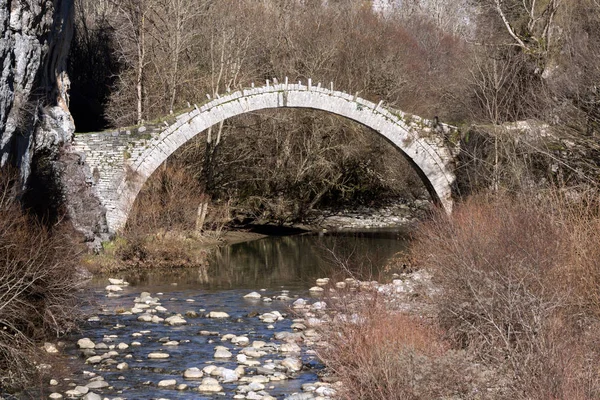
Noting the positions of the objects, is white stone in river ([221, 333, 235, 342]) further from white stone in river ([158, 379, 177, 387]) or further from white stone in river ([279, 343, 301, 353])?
white stone in river ([158, 379, 177, 387])

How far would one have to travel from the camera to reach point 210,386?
29.0 ft

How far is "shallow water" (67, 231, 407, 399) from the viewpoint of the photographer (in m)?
9.29

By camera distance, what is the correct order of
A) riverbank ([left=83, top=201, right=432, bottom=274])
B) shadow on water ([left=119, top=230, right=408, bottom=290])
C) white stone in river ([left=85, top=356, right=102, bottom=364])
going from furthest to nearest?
riverbank ([left=83, top=201, right=432, bottom=274]) → shadow on water ([left=119, top=230, right=408, bottom=290]) → white stone in river ([left=85, top=356, right=102, bottom=364])

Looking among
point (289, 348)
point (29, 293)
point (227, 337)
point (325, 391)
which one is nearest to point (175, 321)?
point (227, 337)

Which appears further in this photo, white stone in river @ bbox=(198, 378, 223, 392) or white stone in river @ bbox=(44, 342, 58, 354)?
white stone in river @ bbox=(44, 342, 58, 354)

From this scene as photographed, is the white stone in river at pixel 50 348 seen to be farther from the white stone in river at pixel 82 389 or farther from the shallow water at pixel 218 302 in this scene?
the white stone in river at pixel 82 389

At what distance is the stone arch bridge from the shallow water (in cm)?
210

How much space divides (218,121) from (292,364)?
33.3 feet

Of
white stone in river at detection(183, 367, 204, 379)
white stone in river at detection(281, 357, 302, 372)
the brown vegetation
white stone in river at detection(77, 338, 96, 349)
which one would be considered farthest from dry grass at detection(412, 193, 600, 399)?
the brown vegetation

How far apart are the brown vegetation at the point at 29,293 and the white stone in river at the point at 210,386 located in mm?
1805

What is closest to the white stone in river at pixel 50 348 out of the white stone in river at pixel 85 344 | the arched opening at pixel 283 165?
the white stone in river at pixel 85 344

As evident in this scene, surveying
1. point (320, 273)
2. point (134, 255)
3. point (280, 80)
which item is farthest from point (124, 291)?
point (280, 80)

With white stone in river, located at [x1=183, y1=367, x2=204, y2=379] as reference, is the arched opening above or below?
above

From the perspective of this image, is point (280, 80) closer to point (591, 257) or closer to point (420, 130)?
point (420, 130)
